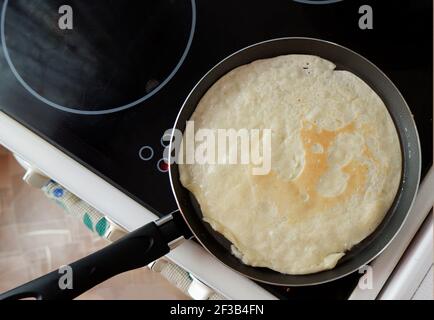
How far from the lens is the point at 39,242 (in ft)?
4.91

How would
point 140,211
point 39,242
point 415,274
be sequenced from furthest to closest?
point 39,242, point 140,211, point 415,274

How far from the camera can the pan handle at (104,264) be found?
0.68m

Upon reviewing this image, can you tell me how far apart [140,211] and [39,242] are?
2.73 feet

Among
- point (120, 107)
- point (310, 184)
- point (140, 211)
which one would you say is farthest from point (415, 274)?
point (120, 107)

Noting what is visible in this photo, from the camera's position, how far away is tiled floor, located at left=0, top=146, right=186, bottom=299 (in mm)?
1481

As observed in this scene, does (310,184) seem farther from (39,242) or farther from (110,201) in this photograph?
(39,242)

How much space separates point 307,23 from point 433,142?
11.4 inches

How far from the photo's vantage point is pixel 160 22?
33.6 inches

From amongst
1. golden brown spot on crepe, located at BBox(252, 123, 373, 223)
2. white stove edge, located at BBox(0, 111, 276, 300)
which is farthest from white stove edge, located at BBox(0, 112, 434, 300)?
golden brown spot on crepe, located at BBox(252, 123, 373, 223)

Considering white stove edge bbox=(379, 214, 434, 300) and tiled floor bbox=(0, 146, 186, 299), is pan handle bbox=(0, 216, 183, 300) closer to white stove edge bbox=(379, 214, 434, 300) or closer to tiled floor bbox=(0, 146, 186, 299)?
white stove edge bbox=(379, 214, 434, 300)

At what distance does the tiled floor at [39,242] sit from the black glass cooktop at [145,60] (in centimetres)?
72

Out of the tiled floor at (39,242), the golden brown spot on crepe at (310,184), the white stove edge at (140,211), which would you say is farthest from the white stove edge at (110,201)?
the tiled floor at (39,242)

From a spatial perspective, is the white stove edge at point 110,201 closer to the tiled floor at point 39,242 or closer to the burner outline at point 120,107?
the burner outline at point 120,107
